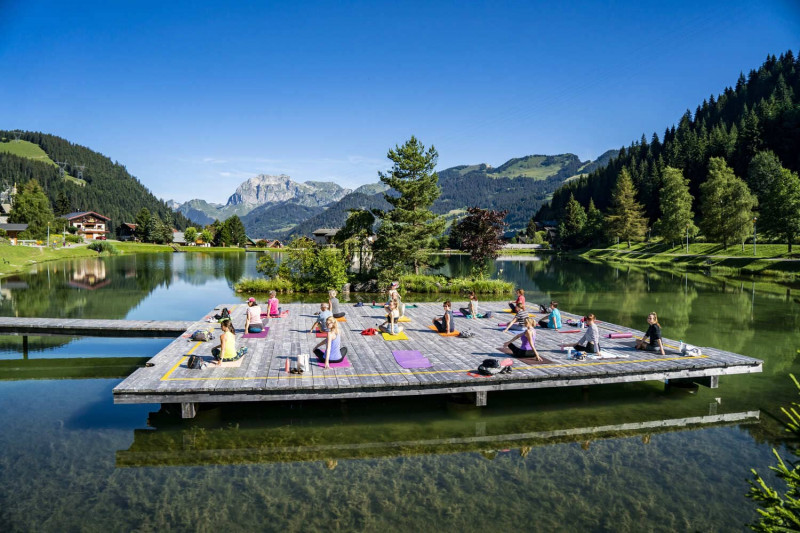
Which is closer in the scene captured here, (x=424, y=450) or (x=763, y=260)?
(x=424, y=450)

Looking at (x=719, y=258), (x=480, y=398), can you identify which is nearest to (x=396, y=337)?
(x=480, y=398)

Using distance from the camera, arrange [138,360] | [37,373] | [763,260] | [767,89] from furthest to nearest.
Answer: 1. [767,89]
2. [763,260]
3. [138,360]
4. [37,373]

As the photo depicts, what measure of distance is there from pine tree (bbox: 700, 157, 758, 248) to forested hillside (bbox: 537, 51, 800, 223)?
927 inches

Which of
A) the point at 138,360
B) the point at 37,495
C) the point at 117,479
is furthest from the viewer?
the point at 138,360

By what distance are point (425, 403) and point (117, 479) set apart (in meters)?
9.19

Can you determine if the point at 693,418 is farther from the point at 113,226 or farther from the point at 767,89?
the point at 113,226

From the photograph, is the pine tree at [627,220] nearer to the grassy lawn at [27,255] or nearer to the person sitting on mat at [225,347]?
the person sitting on mat at [225,347]

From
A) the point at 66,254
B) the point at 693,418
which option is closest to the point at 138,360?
the point at 693,418

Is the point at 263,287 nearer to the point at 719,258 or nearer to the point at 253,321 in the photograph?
the point at 253,321

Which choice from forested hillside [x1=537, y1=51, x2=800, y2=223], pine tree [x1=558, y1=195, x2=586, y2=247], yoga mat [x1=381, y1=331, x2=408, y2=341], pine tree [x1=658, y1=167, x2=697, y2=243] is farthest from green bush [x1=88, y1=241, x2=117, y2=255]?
forested hillside [x1=537, y1=51, x2=800, y2=223]

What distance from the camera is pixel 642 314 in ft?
107

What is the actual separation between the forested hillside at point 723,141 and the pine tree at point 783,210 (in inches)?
1270

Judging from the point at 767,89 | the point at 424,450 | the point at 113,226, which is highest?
the point at 767,89

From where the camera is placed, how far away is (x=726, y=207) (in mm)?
73438
